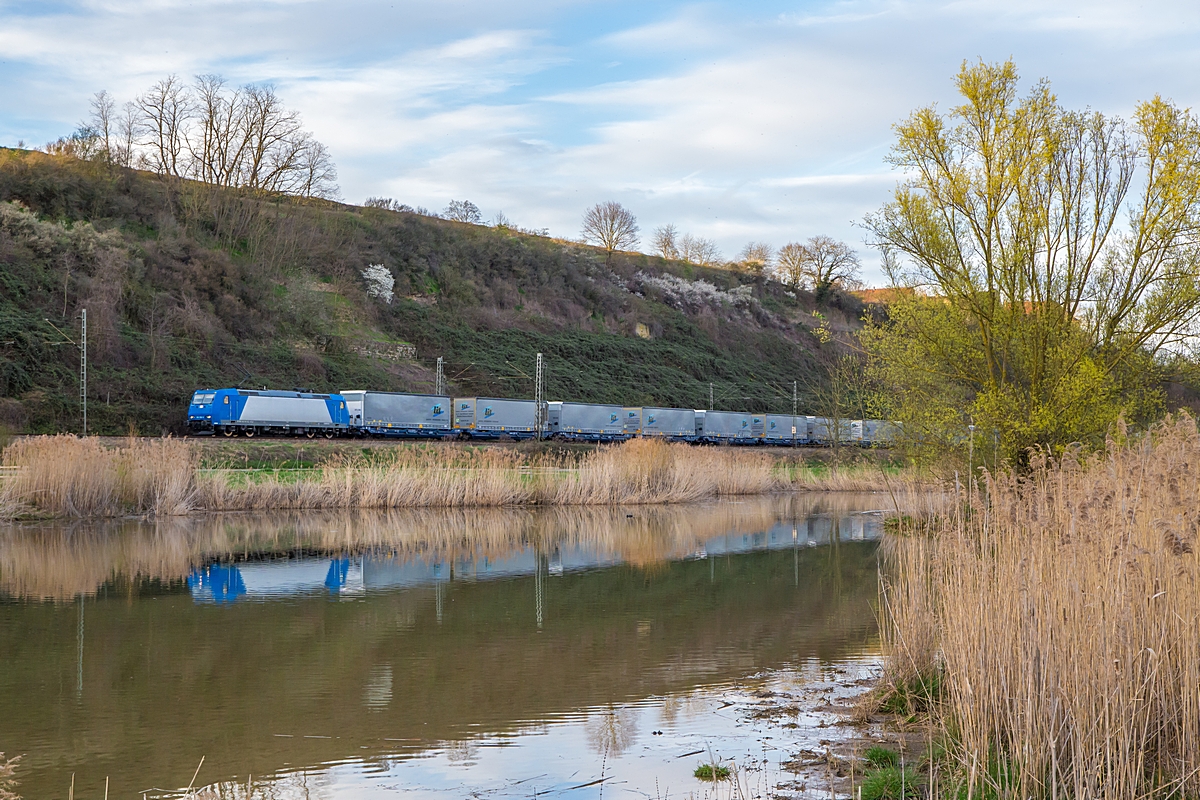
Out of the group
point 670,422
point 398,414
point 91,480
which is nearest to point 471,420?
point 398,414

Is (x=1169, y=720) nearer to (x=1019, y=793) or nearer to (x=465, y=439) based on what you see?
(x=1019, y=793)

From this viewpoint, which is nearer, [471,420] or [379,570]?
[379,570]

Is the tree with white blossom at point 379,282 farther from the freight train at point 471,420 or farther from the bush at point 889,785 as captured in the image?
the bush at point 889,785

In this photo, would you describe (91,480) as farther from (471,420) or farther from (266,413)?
(471,420)

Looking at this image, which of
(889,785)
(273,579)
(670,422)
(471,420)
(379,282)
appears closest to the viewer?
(889,785)

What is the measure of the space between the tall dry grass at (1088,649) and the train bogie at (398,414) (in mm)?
38584

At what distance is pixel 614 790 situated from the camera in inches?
212

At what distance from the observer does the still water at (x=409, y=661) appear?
5.80 m

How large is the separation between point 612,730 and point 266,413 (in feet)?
114

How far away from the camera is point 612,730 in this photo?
21.4 ft

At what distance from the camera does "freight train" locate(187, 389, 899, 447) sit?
124 feet

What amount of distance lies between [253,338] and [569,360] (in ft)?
69.8

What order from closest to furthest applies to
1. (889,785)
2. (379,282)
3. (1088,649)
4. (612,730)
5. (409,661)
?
1. (1088,649)
2. (889,785)
3. (612,730)
4. (409,661)
5. (379,282)

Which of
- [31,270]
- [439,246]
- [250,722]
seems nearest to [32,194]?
[31,270]
